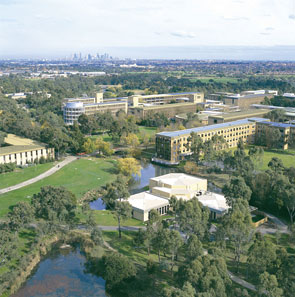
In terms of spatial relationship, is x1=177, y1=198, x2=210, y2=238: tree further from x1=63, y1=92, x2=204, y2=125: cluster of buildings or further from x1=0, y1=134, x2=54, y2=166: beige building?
x1=63, y1=92, x2=204, y2=125: cluster of buildings

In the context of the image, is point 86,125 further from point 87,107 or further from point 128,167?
point 128,167

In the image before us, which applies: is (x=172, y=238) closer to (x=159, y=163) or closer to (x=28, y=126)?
(x=159, y=163)

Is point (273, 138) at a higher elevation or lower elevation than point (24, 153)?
higher

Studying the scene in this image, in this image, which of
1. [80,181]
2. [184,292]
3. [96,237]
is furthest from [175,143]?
[184,292]

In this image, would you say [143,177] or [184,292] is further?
[143,177]

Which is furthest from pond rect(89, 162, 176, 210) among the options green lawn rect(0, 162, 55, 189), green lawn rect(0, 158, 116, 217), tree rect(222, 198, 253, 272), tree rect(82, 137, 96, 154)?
tree rect(222, 198, 253, 272)

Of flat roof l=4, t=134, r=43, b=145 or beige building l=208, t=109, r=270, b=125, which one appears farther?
beige building l=208, t=109, r=270, b=125

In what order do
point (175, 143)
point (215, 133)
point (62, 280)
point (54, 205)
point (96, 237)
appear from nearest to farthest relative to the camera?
point (62, 280) → point (96, 237) → point (54, 205) → point (175, 143) → point (215, 133)
